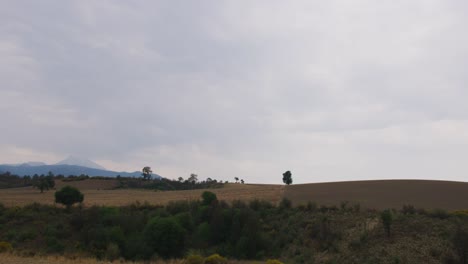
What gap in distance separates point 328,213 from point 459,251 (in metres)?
15.1

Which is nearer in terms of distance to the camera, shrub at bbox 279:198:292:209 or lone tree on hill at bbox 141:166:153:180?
shrub at bbox 279:198:292:209

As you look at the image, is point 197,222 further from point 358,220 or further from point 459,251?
point 459,251

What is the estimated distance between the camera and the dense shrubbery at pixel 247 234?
28266 mm

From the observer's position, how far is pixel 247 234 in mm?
34781

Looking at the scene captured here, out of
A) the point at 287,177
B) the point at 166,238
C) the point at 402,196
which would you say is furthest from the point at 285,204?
the point at 287,177

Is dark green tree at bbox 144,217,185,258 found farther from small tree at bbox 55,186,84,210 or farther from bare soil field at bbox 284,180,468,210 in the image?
small tree at bbox 55,186,84,210

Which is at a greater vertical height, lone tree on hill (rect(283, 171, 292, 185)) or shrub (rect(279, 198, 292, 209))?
lone tree on hill (rect(283, 171, 292, 185))

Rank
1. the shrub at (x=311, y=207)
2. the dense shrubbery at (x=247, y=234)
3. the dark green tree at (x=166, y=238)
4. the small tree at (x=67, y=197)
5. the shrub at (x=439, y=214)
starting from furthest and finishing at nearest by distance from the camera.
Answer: the small tree at (x=67, y=197)
the shrub at (x=311, y=207)
the shrub at (x=439, y=214)
the dark green tree at (x=166, y=238)
the dense shrubbery at (x=247, y=234)

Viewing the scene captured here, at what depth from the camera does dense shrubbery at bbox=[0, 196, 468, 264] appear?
2827 cm

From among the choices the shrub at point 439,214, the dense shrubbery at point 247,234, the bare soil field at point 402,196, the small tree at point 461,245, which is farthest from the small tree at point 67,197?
the small tree at point 461,245

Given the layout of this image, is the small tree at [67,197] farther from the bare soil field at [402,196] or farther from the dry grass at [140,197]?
the bare soil field at [402,196]

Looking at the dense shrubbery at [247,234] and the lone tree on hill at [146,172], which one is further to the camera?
the lone tree on hill at [146,172]

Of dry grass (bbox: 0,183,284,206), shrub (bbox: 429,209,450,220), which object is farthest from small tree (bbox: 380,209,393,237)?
dry grass (bbox: 0,183,284,206)

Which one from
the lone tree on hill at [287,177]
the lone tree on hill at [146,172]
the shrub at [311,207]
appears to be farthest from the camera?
the lone tree on hill at [146,172]
